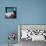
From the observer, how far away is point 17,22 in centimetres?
398

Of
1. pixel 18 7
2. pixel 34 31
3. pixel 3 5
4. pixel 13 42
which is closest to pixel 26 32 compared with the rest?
pixel 34 31

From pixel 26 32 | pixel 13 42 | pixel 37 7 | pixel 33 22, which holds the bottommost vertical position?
pixel 13 42

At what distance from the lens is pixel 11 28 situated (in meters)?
3.96

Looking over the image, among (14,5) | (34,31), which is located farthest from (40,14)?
(14,5)

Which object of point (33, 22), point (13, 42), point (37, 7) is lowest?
point (13, 42)

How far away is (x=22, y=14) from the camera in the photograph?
13.0 ft

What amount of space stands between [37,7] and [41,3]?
0.17 meters

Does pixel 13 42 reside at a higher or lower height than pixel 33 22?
lower

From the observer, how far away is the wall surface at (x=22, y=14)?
3.94m

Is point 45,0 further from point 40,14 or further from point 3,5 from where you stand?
point 3,5

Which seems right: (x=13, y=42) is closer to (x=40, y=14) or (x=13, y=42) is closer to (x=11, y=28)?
(x=11, y=28)

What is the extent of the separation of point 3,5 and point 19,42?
45.6 inches

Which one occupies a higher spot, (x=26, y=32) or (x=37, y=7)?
(x=37, y=7)

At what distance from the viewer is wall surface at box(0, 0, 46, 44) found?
3939mm
